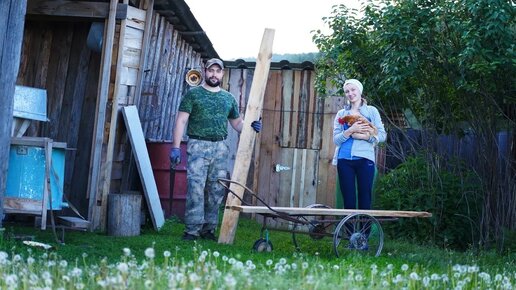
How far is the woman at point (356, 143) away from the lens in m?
10.9

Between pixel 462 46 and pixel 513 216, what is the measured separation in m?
2.12

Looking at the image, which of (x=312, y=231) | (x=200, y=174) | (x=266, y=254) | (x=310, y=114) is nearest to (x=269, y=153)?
(x=310, y=114)

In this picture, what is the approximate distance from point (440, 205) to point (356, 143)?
246 centimetres

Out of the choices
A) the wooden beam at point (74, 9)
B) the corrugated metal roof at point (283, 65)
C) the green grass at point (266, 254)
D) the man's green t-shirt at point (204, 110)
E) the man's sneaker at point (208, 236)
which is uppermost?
the corrugated metal roof at point (283, 65)

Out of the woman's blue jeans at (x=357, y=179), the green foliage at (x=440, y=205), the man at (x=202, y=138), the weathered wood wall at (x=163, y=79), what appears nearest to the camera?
the woman's blue jeans at (x=357, y=179)

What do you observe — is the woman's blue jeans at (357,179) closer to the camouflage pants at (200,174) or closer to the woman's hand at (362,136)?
the woman's hand at (362,136)

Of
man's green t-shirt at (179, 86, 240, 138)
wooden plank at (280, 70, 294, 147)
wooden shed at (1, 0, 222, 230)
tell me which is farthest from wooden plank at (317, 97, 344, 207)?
man's green t-shirt at (179, 86, 240, 138)

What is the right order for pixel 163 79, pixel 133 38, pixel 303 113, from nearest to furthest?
pixel 133 38
pixel 163 79
pixel 303 113

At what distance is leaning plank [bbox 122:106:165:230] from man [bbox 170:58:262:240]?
134 centimetres

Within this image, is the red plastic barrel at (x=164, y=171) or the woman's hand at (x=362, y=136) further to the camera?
the red plastic barrel at (x=164, y=171)

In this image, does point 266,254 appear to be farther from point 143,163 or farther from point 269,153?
point 269,153

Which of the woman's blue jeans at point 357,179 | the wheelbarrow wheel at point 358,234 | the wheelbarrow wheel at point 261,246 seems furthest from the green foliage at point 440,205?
the wheelbarrow wheel at point 261,246

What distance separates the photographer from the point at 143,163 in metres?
12.7

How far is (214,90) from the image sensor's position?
1136 centimetres
